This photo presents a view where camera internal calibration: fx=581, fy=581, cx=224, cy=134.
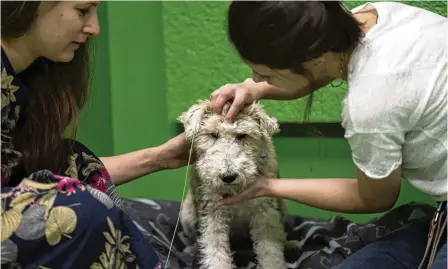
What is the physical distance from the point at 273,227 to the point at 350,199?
14.6 inches

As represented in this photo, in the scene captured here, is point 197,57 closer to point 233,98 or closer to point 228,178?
point 233,98

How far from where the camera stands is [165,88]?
249cm

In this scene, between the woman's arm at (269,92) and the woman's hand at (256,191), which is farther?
the woman's arm at (269,92)

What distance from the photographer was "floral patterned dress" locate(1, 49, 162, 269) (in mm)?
1206

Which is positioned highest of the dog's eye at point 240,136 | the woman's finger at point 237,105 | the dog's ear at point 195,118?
the woman's finger at point 237,105

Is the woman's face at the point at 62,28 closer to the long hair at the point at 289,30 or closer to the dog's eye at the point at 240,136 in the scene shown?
the long hair at the point at 289,30

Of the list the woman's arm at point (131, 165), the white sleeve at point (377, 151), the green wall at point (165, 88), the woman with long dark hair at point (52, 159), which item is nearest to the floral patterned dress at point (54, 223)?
the woman with long dark hair at point (52, 159)

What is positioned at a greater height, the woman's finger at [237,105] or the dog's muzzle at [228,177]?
the woman's finger at [237,105]

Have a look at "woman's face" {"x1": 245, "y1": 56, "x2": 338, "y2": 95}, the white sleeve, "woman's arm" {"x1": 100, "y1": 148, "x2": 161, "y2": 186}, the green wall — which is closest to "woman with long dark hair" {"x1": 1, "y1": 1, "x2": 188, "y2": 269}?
"woman's arm" {"x1": 100, "y1": 148, "x2": 161, "y2": 186}

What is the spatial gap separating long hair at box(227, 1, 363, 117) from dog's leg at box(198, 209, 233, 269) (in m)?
0.63

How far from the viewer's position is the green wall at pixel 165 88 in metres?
2.31

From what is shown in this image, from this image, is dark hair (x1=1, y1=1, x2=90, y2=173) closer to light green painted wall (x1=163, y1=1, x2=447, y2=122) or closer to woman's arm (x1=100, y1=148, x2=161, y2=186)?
woman's arm (x1=100, y1=148, x2=161, y2=186)

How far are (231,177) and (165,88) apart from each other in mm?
979

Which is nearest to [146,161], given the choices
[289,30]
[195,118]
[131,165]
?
[131,165]
